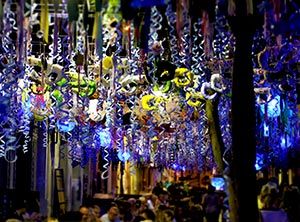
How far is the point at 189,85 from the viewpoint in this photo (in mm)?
11430

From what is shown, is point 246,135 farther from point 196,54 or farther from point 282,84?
point 282,84

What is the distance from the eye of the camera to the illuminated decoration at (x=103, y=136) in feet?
49.4

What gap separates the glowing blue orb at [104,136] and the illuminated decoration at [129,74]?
0.15 feet

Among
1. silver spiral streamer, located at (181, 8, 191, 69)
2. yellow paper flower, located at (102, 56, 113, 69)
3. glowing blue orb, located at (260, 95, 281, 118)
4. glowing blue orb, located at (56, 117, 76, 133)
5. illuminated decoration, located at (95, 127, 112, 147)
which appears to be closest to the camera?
silver spiral streamer, located at (181, 8, 191, 69)

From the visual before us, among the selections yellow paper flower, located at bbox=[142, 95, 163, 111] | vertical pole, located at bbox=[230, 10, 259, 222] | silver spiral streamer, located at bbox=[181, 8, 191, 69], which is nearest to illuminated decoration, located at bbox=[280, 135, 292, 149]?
yellow paper flower, located at bbox=[142, 95, 163, 111]

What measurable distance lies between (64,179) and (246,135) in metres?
13.5

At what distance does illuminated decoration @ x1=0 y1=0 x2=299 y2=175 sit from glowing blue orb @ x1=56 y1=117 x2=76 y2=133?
0.08ft

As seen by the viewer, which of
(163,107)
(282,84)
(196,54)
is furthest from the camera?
(163,107)

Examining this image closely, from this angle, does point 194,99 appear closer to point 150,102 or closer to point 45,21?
point 150,102

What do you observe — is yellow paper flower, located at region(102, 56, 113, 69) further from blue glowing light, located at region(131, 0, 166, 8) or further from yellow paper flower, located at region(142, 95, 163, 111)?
blue glowing light, located at region(131, 0, 166, 8)

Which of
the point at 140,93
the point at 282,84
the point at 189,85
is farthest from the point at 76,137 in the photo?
the point at 282,84

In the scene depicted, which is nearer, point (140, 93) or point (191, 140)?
point (140, 93)

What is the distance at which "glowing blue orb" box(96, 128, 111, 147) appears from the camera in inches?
594

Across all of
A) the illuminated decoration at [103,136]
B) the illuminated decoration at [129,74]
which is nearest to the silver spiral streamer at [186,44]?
the illuminated decoration at [129,74]
